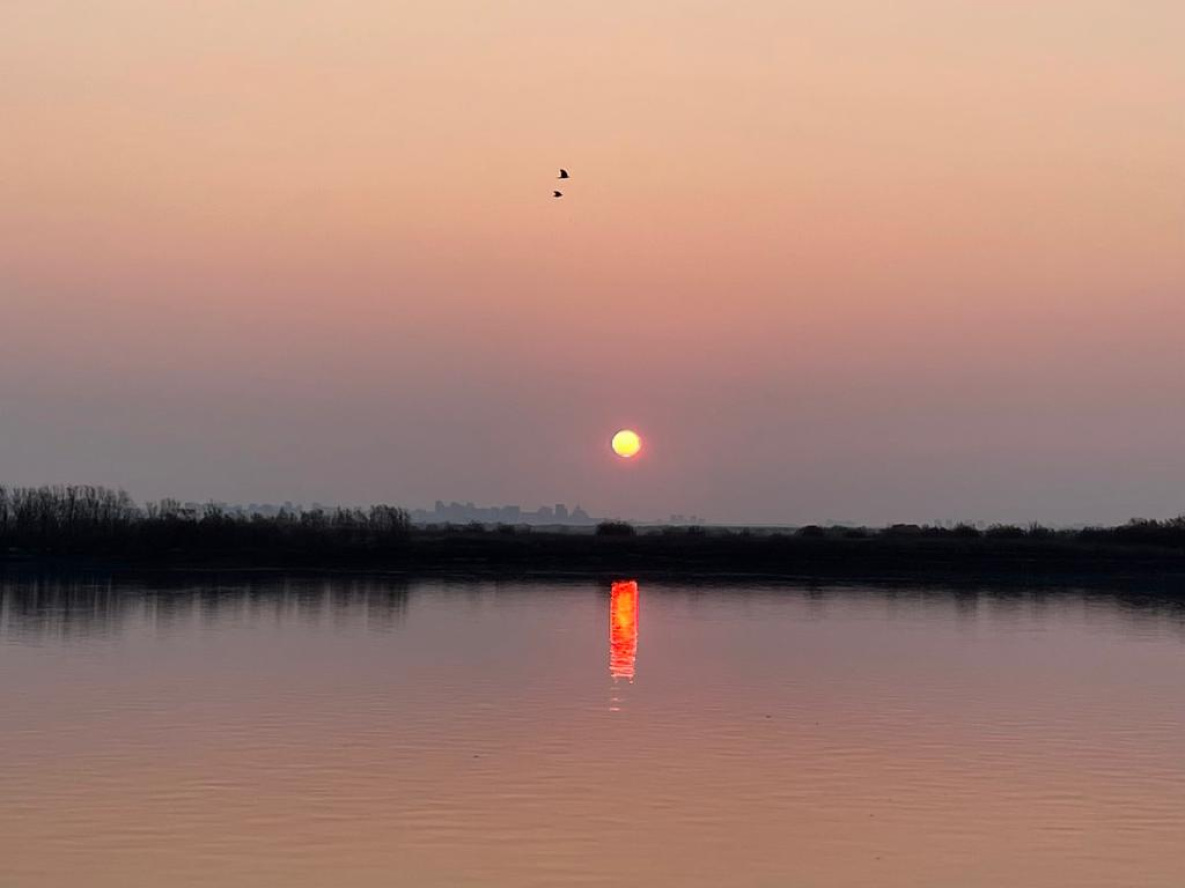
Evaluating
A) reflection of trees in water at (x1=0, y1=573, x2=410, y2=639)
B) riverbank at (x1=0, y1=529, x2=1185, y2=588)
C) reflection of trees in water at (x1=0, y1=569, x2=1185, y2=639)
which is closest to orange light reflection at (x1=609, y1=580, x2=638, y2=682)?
reflection of trees in water at (x1=0, y1=569, x2=1185, y2=639)

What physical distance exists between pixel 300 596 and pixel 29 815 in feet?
138

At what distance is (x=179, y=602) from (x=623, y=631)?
1764 cm

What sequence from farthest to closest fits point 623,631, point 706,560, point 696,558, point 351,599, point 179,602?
point 696,558
point 706,560
point 351,599
point 179,602
point 623,631

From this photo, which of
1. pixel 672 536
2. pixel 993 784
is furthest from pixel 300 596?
pixel 672 536

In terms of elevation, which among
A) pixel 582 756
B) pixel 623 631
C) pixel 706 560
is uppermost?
pixel 706 560

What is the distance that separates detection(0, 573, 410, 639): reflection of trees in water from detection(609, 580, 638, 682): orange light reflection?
6.83 m

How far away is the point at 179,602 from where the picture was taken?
2224 inches

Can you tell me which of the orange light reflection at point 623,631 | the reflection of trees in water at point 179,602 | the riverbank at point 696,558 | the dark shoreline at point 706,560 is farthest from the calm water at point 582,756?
the riverbank at point 696,558

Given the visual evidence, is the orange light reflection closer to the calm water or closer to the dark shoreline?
the calm water

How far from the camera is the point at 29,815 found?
19516 millimetres

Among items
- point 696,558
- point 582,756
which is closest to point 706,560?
point 696,558

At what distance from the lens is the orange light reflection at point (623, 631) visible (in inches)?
1467

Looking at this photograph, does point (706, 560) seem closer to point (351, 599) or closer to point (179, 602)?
point (351, 599)

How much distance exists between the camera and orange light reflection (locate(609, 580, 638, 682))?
122 feet
